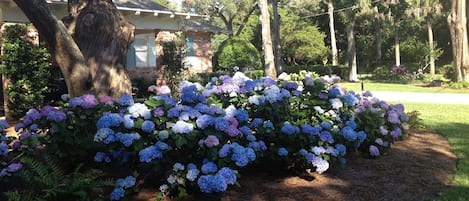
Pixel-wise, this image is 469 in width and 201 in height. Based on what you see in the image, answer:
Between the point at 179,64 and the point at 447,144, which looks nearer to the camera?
the point at 447,144

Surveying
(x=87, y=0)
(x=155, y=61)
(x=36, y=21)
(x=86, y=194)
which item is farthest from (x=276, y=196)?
(x=155, y=61)

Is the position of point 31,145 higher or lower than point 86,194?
higher

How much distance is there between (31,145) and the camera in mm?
4180

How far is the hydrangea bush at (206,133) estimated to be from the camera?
3777 millimetres

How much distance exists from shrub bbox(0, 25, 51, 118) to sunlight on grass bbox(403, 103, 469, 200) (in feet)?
27.6

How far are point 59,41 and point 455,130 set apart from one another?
647cm

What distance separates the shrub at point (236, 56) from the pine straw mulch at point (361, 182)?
17.7 metres

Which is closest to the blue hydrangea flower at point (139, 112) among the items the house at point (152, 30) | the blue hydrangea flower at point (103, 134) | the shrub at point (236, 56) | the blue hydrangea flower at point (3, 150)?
the blue hydrangea flower at point (103, 134)

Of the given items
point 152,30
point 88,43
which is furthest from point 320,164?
point 152,30

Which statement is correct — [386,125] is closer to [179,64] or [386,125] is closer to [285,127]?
[285,127]

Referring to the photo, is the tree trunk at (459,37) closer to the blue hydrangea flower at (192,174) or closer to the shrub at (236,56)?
the shrub at (236,56)

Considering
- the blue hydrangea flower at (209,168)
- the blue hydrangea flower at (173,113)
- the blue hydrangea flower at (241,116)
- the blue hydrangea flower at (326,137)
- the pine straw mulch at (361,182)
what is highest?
the blue hydrangea flower at (173,113)

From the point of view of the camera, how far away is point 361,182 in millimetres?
4543

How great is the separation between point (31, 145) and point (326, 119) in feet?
9.75
